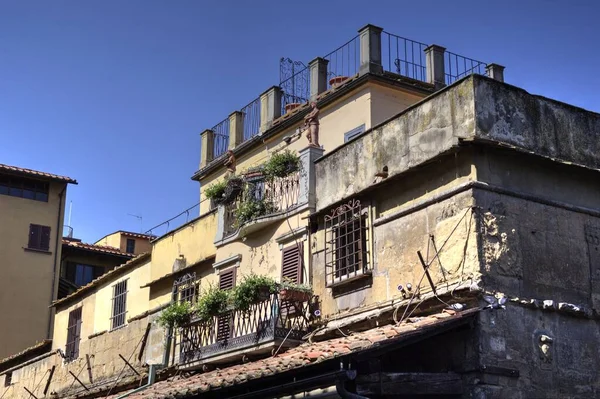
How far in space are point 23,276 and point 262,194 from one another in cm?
1994

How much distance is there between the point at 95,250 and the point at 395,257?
2685 centimetres

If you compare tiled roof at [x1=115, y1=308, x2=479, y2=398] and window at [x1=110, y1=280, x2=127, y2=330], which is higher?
window at [x1=110, y1=280, x2=127, y2=330]

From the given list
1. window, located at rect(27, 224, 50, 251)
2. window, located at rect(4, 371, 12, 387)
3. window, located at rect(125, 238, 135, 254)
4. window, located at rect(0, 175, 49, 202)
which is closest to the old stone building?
window, located at rect(4, 371, 12, 387)

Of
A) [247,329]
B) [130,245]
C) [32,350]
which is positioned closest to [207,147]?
[32,350]

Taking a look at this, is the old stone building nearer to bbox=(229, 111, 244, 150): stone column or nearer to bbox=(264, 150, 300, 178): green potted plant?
bbox=(264, 150, 300, 178): green potted plant

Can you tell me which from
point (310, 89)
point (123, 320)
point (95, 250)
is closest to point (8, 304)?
point (95, 250)

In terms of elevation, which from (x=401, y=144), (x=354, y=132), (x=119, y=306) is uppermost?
(x=354, y=132)

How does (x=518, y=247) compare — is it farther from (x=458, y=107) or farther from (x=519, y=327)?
(x=458, y=107)

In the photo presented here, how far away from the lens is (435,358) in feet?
43.4

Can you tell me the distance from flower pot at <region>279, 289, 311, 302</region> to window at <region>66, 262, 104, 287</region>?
24.2 meters

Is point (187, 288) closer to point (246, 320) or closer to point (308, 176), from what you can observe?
point (246, 320)

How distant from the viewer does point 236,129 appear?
2702cm

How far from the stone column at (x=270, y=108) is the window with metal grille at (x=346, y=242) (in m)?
9.11

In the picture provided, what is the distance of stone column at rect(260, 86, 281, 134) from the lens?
25109 mm
